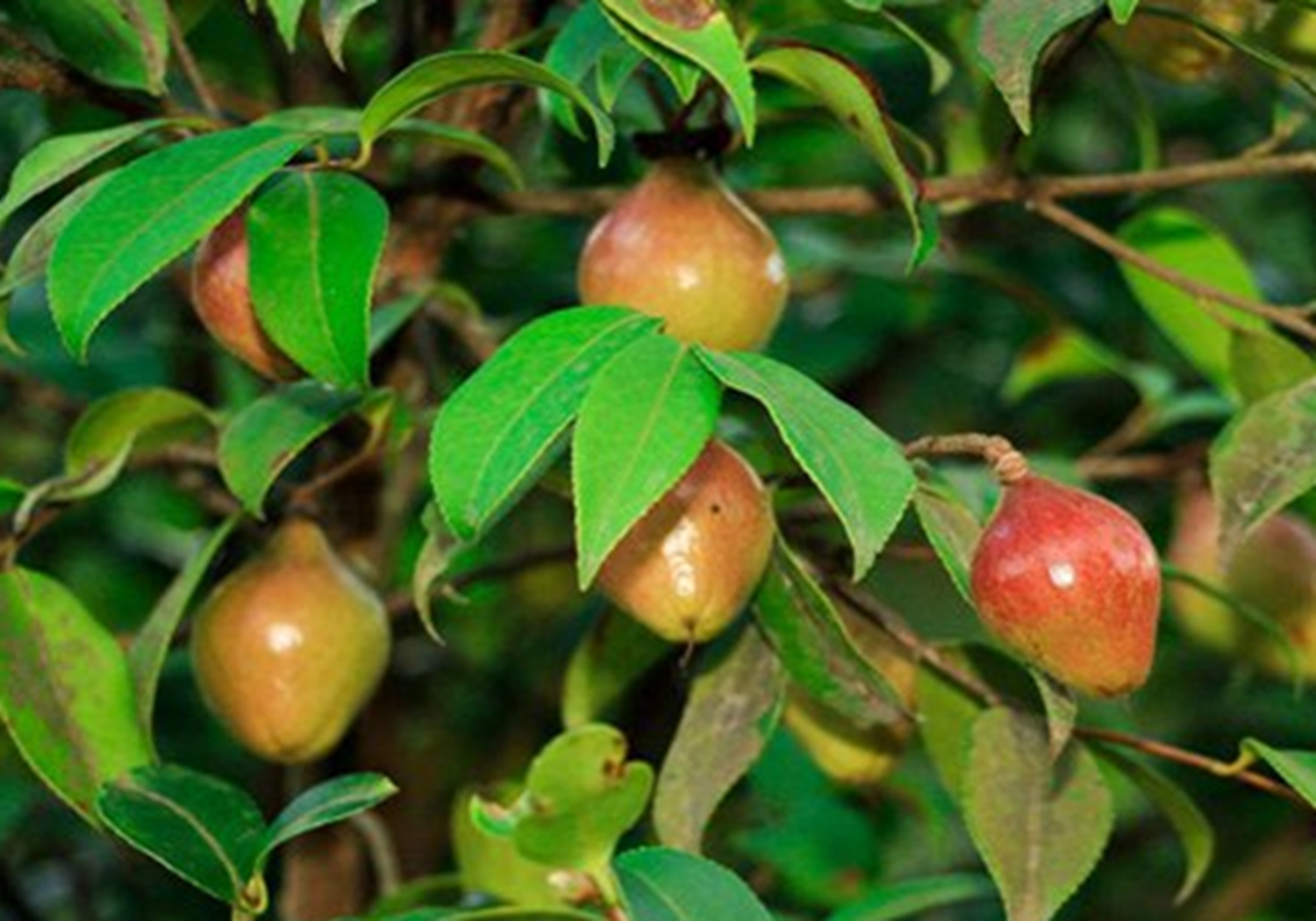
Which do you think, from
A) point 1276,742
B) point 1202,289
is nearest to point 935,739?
point 1202,289

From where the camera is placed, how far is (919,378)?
1793mm

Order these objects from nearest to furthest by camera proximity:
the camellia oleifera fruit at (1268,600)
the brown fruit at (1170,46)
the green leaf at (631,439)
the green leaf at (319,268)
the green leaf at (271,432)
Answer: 1. the green leaf at (631,439)
2. the green leaf at (319,268)
3. the green leaf at (271,432)
4. the brown fruit at (1170,46)
5. the camellia oleifera fruit at (1268,600)

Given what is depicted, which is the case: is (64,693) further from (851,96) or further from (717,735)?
(851,96)

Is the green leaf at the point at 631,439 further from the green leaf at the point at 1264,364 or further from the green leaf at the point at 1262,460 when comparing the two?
the green leaf at the point at 1264,364

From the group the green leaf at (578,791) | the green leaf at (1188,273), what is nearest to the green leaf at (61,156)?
the green leaf at (578,791)

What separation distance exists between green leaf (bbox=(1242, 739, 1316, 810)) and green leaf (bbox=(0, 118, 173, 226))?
1.48 feet

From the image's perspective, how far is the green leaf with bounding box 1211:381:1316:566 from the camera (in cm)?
91

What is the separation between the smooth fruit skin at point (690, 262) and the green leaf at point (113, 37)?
0.19 meters

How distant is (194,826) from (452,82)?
271 millimetres

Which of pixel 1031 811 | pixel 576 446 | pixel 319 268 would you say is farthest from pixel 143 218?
pixel 1031 811

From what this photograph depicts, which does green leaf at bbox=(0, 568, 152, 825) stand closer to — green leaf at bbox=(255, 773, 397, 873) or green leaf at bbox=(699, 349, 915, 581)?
green leaf at bbox=(255, 773, 397, 873)

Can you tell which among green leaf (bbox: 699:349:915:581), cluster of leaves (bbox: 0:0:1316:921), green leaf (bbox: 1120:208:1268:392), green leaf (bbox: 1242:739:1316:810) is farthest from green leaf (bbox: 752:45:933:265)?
green leaf (bbox: 1120:208:1268:392)

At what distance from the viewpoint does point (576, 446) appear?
2.48 feet

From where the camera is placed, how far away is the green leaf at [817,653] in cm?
91
